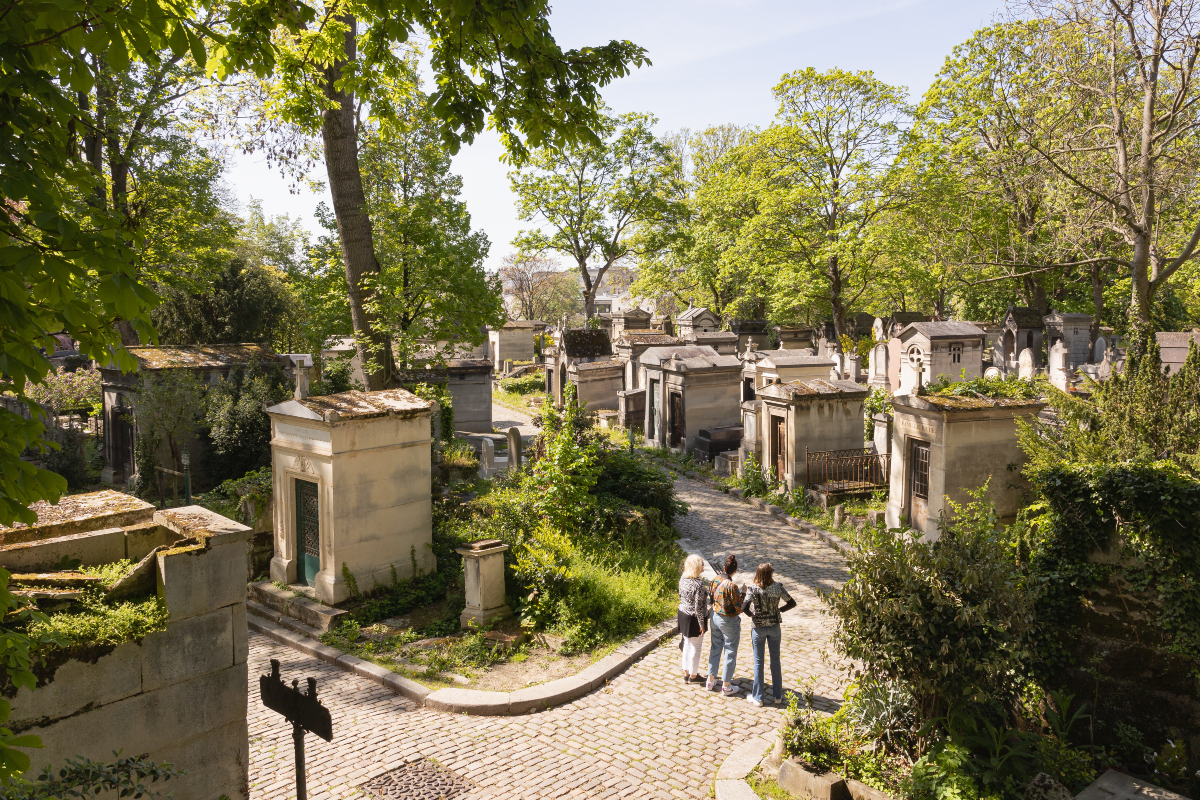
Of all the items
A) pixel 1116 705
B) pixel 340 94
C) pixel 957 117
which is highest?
pixel 957 117

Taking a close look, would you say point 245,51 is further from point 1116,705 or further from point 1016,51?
point 1016,51

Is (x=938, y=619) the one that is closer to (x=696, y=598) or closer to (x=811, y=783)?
(x=811, y=783)

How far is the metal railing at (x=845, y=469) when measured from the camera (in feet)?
50.2

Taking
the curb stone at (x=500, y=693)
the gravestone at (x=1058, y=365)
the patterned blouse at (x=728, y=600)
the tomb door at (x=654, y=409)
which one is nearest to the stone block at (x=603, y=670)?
the curb stone at (x=500, y=693)

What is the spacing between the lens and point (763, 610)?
7316 millimetres

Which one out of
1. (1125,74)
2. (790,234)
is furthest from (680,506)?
(790,234)

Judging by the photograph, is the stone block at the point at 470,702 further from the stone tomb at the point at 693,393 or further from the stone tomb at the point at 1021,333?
the stone tomb at the point at 1021,333

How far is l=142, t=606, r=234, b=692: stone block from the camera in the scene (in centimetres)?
496

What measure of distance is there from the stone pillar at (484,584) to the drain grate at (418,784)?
2.86m

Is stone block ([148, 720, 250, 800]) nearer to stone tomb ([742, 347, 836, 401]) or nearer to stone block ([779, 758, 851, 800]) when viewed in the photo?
stone block ([779, 758, 851, 800])

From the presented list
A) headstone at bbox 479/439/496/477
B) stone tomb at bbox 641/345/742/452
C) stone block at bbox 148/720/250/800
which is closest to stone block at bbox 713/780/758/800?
stone block at bbox 148/720/250/800

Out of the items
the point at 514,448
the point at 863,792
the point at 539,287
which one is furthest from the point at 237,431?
the point at 539,287

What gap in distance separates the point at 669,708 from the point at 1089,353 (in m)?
26.2

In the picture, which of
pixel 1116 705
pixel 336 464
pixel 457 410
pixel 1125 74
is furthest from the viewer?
pixel 457 410
